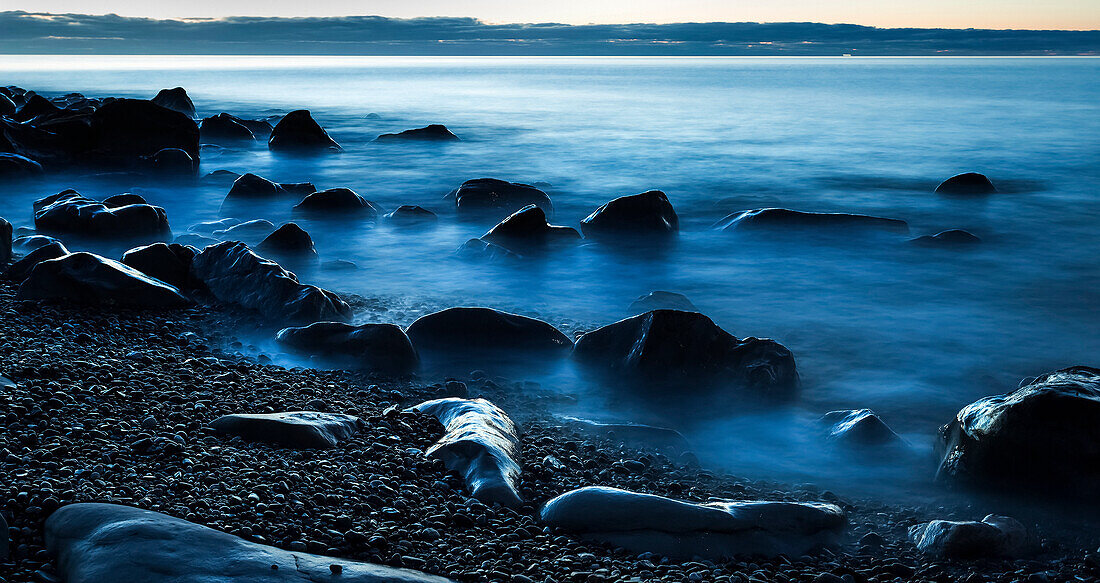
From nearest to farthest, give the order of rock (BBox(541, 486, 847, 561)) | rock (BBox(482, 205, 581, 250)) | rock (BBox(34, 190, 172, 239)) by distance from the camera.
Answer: rock (BBox(541, 486, 847, 561)), rock (BBox(34, 190, 172, 239)), rock (BBox(482, 205, 581, 250))

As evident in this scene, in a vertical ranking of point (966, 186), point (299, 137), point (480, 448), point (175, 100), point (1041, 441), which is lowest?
point (480, 448)

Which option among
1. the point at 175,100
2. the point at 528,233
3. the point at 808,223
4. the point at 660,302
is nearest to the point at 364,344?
the point at 660,302

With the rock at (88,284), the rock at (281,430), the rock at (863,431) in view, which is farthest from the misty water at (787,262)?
the rock at (281,430)

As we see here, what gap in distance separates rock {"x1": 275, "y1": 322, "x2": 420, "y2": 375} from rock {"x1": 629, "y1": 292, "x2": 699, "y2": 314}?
2629 millimetres

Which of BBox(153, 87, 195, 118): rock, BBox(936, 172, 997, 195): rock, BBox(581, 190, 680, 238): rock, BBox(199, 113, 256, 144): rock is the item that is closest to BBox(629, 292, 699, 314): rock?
BBox(581, 190, 680, 238): rock

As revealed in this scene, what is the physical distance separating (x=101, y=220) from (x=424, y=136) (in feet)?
50.5

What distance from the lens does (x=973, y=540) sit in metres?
3.72

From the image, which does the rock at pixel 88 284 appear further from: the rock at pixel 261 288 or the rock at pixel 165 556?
the rock at pixel 165 556

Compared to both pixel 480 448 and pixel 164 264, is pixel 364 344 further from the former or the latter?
pixel 164 264

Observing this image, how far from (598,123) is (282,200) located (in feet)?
66.7

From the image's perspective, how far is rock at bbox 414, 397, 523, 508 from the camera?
3920 mm

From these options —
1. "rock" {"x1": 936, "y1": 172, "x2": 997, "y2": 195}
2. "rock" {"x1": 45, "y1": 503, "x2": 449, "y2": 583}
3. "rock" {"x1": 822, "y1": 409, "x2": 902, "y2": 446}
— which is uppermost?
"rock" {"x1": 936, "y1": 172, "x2": 997, "y2": 195}

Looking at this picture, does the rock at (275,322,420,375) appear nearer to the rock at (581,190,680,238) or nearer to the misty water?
the misty water

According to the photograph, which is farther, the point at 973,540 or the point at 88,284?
the point at 88,284
